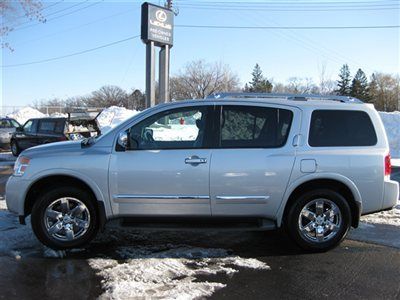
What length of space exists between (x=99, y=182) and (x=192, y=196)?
3.60 feet

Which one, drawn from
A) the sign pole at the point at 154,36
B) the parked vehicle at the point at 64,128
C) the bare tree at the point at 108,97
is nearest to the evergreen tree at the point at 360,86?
the bare tree at the point at 108,97

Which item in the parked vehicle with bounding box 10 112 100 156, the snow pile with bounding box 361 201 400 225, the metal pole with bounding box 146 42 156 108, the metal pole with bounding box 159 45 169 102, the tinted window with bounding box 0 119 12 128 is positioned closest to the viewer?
the snow pile with bounding box 361 201 400 225

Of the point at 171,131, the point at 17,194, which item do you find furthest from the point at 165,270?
the point at 17,194

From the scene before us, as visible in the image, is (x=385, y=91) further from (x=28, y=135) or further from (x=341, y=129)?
(x=341, y=129)

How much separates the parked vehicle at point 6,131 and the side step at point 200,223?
62.0 feet

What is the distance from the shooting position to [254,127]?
5.57 metres

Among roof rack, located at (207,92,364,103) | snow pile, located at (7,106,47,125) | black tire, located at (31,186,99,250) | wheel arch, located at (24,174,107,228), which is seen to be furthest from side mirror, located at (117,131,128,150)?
snow pile, located at (7,106,47,125)

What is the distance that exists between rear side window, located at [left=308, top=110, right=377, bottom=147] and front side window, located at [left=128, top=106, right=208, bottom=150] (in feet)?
4.40

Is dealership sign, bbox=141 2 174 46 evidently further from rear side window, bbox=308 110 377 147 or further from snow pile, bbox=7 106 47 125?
snow pile, bbox=7 106 47 125

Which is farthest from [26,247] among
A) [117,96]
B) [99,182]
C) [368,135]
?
[117,96]

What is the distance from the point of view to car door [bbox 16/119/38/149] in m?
17.1

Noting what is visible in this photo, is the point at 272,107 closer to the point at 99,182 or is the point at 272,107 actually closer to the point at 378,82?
the point at 99,182

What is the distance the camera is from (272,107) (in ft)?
18.6

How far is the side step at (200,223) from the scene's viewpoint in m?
5.43
